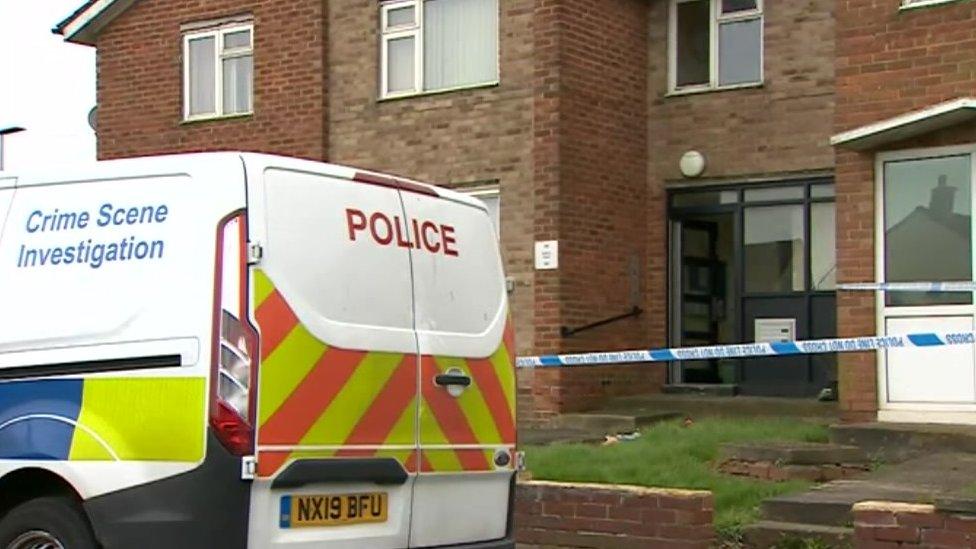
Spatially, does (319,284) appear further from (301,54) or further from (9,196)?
(301,54)

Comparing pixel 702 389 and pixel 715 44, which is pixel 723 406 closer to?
pixel 702 389

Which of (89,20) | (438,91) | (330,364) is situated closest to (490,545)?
(330,364)

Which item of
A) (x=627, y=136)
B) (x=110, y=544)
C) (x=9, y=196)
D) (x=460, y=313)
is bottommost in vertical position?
(x=110, y=544)

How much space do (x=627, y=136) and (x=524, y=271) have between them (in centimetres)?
194

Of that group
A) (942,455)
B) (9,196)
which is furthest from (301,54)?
(9,196)

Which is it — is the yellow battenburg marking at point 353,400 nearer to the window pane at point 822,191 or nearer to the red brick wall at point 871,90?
the red brick wall at point 871,90

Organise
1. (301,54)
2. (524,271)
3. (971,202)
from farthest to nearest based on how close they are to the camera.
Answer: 1. (301,54)
2. (524,271)
3. (971,202)

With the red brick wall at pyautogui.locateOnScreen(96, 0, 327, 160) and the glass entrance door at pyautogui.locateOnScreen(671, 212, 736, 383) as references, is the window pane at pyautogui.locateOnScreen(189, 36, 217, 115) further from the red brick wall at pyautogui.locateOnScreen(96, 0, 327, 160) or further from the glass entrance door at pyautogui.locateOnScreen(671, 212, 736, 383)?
the glass entrance door at pyautogui.locateOnScreen(671, 212, 736, 383)

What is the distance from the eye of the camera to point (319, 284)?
21.4ft

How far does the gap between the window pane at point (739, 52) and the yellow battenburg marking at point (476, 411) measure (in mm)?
9775

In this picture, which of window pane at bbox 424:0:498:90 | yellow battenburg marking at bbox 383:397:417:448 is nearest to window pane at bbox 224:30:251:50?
window pane at bbox 424:0:498:90

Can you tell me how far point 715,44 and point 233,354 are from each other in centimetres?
1135

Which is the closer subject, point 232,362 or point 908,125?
point 232,362

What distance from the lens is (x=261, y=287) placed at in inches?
248
